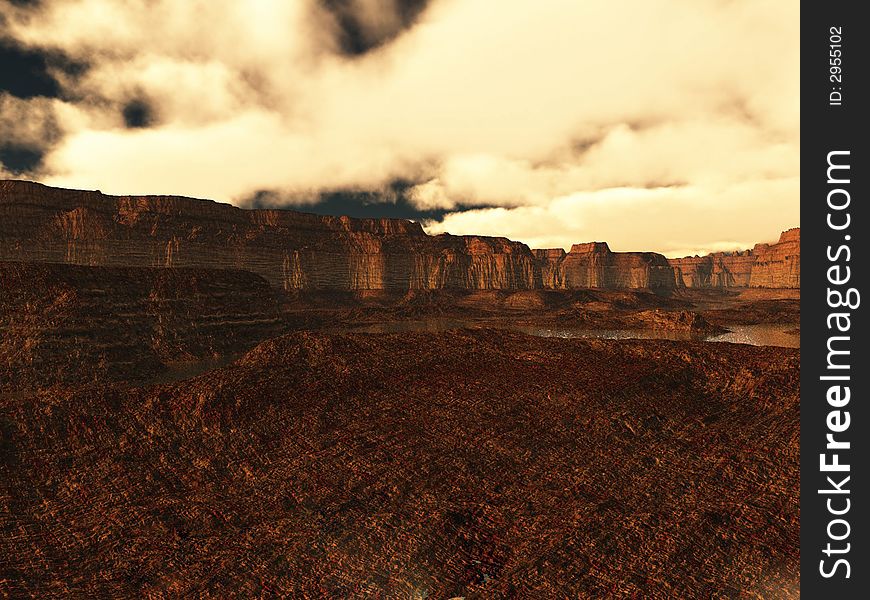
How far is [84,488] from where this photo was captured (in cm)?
1065

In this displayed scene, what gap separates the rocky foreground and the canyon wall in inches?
3289

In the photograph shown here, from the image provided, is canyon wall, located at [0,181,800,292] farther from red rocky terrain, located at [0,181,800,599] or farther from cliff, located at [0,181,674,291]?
red rocky terrain, located at [0,181,800,599]

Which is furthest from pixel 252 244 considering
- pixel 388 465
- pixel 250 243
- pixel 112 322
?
pixel 388 465

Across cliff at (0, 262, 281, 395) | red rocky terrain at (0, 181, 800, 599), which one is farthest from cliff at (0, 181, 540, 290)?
red rocky terrain at (0, 181, 800, 599)

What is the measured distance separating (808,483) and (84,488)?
1564 cm

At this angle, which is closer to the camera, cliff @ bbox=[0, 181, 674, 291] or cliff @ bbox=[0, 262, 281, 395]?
cliff @ bbox=[0, 262, 281, 395]

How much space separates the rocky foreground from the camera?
24.8ft

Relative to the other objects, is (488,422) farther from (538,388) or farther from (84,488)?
(84,488)

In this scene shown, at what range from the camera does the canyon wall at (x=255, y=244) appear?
3063 inches

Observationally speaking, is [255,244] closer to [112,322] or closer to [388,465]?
[112,322]

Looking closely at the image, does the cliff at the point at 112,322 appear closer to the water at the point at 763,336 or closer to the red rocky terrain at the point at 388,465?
the red rocky terrain at the point at 388,465

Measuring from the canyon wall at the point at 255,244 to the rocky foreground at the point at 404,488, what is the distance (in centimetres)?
8353

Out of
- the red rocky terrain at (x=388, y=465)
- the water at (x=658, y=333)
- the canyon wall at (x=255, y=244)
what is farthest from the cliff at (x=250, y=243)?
the red rocky terrain at (x=388, y=465)

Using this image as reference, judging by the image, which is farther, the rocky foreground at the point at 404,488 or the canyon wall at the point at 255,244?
the canyon wall at the point at 255,244
